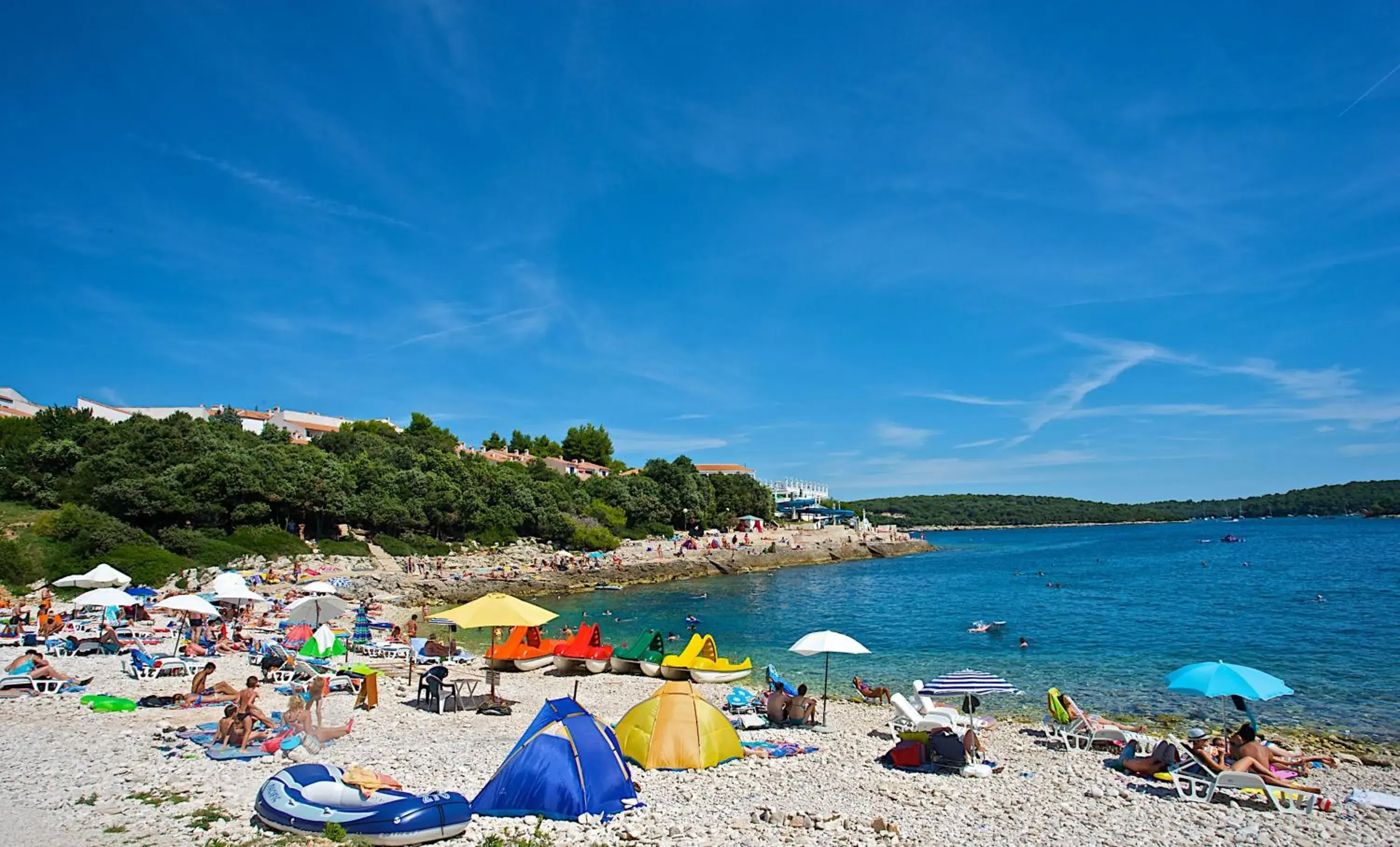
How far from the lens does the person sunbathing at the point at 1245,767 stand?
34.3 ft

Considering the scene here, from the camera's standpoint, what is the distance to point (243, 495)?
47.4 m

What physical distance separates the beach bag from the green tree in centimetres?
11027

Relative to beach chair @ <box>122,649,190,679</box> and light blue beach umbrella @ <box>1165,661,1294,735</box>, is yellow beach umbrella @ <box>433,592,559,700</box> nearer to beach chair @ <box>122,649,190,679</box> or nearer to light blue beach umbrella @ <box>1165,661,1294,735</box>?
beach chair @ <box>122,649,190,679</box>

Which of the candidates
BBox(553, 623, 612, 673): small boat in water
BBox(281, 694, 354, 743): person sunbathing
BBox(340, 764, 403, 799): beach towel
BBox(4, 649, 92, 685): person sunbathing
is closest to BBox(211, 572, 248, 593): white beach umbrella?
BBox(4, 649, 92, 685): person sunbathing

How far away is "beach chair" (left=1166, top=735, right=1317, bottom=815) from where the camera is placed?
10.2 metres

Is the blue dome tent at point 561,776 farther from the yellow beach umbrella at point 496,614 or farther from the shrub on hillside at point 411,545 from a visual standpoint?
the shrub on hillside at point 411,545

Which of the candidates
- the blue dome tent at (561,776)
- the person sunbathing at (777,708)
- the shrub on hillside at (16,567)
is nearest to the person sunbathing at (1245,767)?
the person sunbathing at (777,708)

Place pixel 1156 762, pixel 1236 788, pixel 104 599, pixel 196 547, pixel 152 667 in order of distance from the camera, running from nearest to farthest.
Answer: pixel 1236 788, pixel 1156 762, pixel 152 667, pixel 104 599, pixel 196 547

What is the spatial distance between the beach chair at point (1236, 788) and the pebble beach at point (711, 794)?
0.22 meters

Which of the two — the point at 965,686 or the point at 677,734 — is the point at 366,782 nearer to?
the point at 677,734

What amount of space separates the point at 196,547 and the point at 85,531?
5181mm

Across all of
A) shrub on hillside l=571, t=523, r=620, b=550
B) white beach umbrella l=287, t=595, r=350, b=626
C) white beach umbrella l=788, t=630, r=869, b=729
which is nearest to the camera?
white beach umbrella l=788, t=630, r=869, b=729

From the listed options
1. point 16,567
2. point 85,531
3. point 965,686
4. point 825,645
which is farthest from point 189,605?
point 85,531

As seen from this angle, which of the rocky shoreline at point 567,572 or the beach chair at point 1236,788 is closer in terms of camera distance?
the beach chair at point 1236,788
